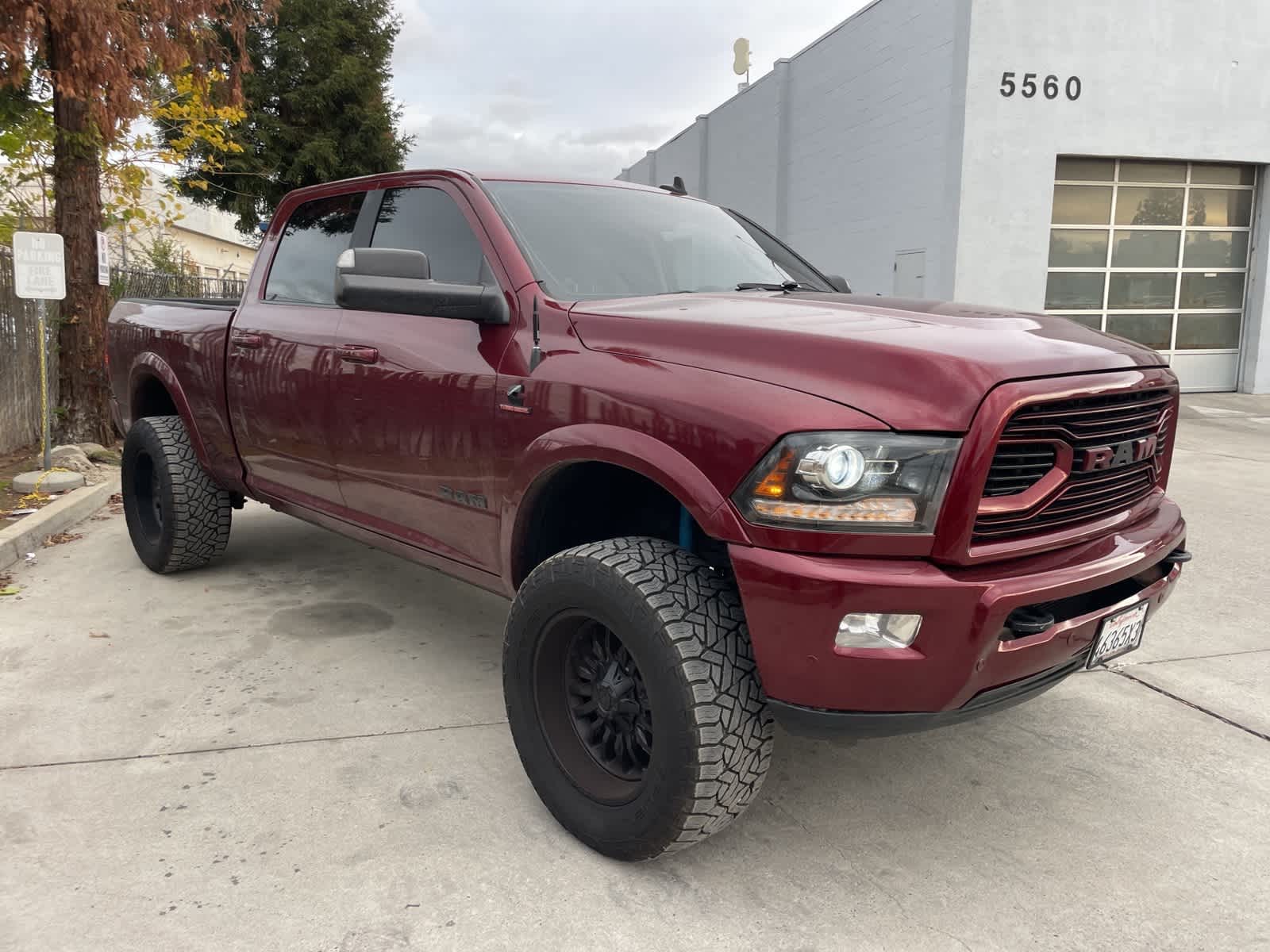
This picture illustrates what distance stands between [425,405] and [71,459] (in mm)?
5809

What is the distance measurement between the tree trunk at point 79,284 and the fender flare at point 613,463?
693 centimetres

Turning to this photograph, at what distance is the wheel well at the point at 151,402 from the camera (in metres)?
5.32

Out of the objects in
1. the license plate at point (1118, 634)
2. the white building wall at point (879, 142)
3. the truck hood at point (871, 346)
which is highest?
the white building wall at point (879, 142)

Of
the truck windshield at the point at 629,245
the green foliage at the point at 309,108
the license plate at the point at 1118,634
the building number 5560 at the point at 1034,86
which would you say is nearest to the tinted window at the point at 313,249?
the truck windshield at the point at 629,245

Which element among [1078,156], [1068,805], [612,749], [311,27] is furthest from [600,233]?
[311,27]

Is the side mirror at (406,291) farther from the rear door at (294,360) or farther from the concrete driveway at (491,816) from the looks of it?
the concrete driveway at (491,816)

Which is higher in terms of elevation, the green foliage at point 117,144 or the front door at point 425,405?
the green foliage at point 117,144

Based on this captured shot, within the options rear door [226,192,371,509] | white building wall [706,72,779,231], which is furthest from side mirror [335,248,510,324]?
white building wall [706,72,779,231]

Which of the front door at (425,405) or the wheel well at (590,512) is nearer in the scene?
the wheel well at (590,512)

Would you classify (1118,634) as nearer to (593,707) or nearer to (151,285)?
(593,707)

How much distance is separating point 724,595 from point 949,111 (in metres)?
12.9

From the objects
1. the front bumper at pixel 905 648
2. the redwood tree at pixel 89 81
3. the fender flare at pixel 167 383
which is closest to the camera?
the front bumper at pixel 905 648

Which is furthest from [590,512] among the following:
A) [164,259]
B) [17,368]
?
[164,259]

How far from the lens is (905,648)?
6.96 feet
